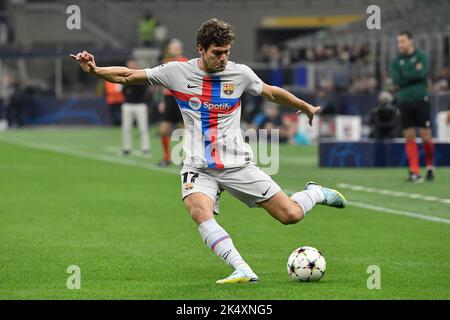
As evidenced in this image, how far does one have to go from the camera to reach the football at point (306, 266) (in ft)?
31.8

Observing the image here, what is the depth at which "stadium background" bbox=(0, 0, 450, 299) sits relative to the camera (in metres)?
10.2

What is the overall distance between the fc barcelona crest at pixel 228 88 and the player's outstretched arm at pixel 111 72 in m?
0.65

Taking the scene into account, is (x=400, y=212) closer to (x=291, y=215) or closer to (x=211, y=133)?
(x=291, y=215)

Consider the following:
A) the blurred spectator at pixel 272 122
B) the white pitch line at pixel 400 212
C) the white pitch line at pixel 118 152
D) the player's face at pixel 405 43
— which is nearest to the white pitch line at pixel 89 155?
the white pitch line at pixel 118 152

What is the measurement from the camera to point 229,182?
390 inches

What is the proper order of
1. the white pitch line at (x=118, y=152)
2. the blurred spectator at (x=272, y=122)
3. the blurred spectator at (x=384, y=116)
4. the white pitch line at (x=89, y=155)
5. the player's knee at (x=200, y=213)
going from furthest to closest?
1. the blurred spectator at (x=272, y=122)
2. the white pitch line at (x=118, y=152)
3. the blurred spectator at (x=384, y=116)
4. the white pitch line at (x=89, y=155)
5. the player's knee at (x=200, y=213)

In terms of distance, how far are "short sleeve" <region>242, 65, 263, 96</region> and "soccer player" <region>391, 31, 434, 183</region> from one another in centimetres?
984

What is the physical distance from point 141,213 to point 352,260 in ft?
15.9

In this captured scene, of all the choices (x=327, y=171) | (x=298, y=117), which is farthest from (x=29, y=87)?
(x=327, y=171)

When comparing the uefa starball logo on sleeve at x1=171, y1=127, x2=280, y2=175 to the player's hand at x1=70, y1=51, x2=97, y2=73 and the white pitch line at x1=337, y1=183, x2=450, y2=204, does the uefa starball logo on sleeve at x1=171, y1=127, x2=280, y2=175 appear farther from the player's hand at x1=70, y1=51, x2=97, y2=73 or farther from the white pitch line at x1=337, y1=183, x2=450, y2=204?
the white pitch line at x1=337, y1=183, x2=450, y2=204

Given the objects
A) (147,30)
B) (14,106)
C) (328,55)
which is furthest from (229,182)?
(147,30)

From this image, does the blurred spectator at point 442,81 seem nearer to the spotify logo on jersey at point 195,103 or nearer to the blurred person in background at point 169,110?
the blurred person in background at point 169,110

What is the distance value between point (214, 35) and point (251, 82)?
0.72 metres

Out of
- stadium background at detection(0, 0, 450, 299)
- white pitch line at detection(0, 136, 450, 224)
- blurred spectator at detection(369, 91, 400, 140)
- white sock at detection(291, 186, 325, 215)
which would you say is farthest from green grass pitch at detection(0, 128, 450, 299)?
blurred spectator at detection(369, 91, 400, 140)
